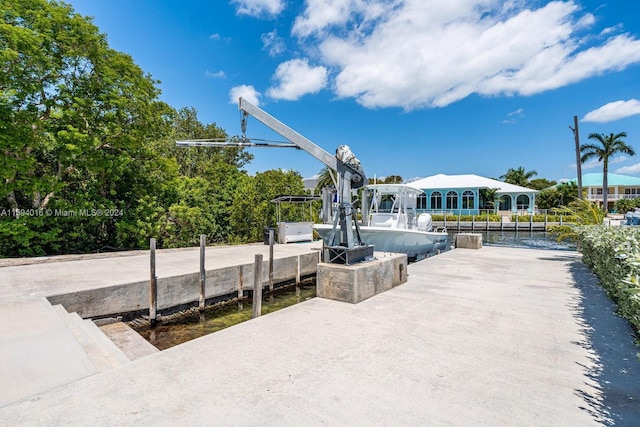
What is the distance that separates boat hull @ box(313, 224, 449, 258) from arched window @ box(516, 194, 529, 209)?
96.8 feet

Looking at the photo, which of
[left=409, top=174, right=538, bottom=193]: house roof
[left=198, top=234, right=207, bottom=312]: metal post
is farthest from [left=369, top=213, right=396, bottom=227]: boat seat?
[left=409, top=174, right=538, bottom=193]: house roof

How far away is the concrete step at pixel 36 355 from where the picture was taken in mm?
2982

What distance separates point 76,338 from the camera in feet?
13.4

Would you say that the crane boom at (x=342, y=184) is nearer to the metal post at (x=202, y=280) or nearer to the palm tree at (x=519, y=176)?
the metal post at (x=202, y=280)

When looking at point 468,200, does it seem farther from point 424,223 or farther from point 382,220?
point 382,220

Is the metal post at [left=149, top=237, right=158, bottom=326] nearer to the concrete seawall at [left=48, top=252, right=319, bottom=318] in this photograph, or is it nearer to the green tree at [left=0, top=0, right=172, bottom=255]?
the concrete seawall at [left=48, top=252, right=319, bottom=318]

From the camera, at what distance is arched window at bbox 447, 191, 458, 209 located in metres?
35.9

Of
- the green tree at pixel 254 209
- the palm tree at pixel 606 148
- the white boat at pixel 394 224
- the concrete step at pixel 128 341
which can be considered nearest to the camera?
the concrete step at pixel 128 341

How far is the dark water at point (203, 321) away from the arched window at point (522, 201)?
1406 inches

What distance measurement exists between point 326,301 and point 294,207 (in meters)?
12.1

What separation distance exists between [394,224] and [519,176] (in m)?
48.9

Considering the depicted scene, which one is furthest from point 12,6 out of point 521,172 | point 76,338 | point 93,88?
point 521,172

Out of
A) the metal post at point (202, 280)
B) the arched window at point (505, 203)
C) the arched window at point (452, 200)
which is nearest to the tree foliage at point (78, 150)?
the metal post at point (202, 280)

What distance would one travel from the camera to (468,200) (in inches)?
1396
